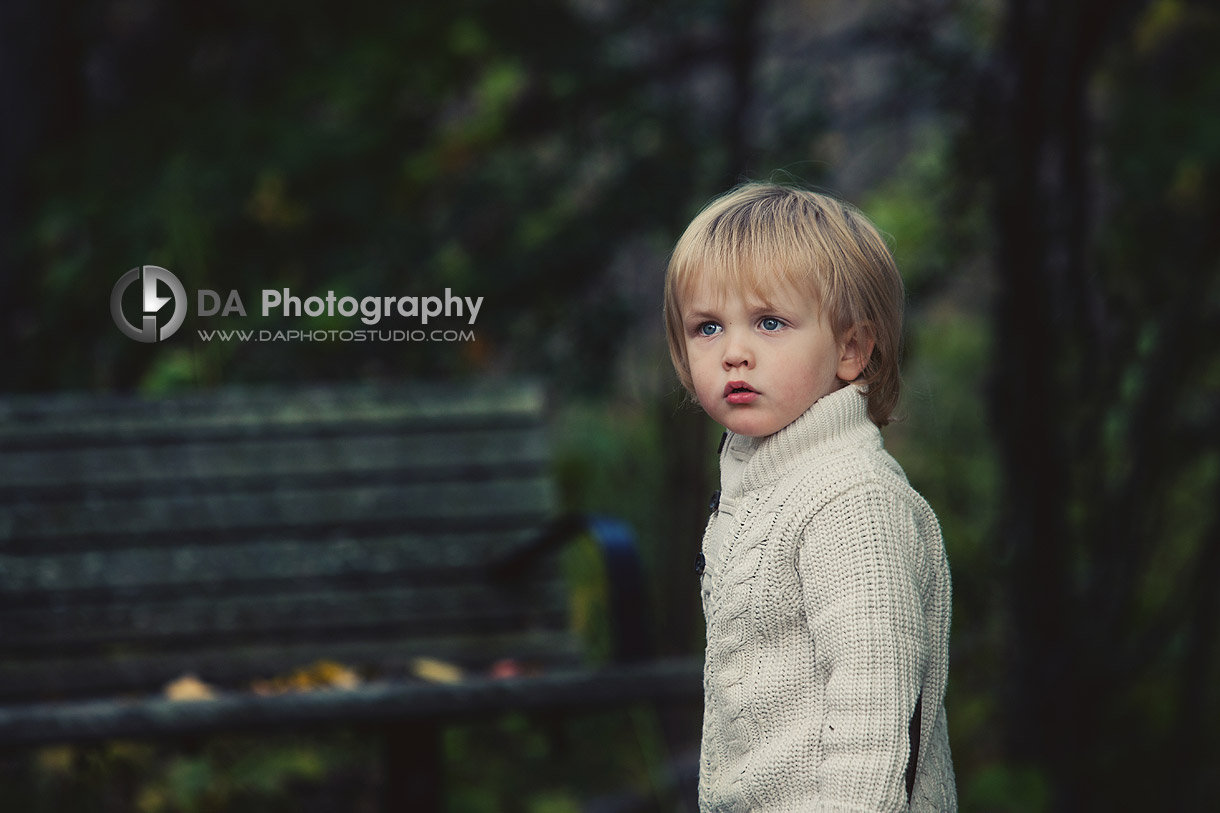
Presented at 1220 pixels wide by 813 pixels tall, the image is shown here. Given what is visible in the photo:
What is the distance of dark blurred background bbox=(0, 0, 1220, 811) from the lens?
2.94 m

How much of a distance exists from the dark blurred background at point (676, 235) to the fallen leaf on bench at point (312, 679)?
676 millimetres

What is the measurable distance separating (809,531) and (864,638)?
119 millimetres

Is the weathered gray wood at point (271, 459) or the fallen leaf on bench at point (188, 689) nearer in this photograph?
the fallen leaf on bench at point (188, 689)

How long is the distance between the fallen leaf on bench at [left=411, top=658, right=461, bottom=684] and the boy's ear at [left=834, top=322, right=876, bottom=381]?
5.38ft

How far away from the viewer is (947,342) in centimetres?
609

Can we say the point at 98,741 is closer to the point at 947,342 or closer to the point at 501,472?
the point at 501,472

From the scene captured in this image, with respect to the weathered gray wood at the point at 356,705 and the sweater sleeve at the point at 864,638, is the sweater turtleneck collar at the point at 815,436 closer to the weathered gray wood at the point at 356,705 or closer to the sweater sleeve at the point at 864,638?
the sweater sleeve at the point at 864,638

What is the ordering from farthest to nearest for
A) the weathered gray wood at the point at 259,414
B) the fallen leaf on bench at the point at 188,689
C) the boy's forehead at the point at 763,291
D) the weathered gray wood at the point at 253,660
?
the weathered gray wood at the point at 259,414
the weathered gray wood at the point at 253,660
the fallen leaf on bench at the point at 188,689
the boy's forehead at the point at 763,291

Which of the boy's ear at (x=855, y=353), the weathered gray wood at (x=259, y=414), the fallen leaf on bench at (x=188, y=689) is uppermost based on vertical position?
the weathered gray wood at (x=259, y=414)

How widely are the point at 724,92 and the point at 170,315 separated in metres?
1.95
